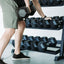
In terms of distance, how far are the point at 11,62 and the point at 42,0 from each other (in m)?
1.25

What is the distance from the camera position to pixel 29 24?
271 cm

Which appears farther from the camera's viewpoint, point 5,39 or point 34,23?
point 34,23

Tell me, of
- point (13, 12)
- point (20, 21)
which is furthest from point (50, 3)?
point (13, 12)

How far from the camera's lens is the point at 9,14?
192 cm

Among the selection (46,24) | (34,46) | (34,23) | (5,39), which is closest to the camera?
(5,39)

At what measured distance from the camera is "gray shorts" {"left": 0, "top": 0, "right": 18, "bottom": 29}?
74.9 inches

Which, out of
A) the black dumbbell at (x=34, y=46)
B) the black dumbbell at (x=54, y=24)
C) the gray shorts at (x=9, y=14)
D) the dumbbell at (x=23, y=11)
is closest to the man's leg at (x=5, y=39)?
the gray shorts at (x=9, y=14)

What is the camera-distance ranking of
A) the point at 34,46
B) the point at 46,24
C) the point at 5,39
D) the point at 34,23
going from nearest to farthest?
the point at 5,39
the point at 34,46
the point at 46,24
the point at 34,23

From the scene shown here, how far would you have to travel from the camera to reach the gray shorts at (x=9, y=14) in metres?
1.90

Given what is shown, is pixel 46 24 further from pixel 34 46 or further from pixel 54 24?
pixel 34 46

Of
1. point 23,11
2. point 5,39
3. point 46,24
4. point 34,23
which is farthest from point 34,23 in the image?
point 5,39

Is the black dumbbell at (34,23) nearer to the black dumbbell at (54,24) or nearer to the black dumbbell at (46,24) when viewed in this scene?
the black dumbbell at (46,24)

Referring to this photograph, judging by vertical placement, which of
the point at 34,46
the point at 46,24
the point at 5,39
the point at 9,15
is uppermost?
the point at 9,15

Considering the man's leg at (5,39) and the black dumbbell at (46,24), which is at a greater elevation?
the black dumbbell at (46,24)
